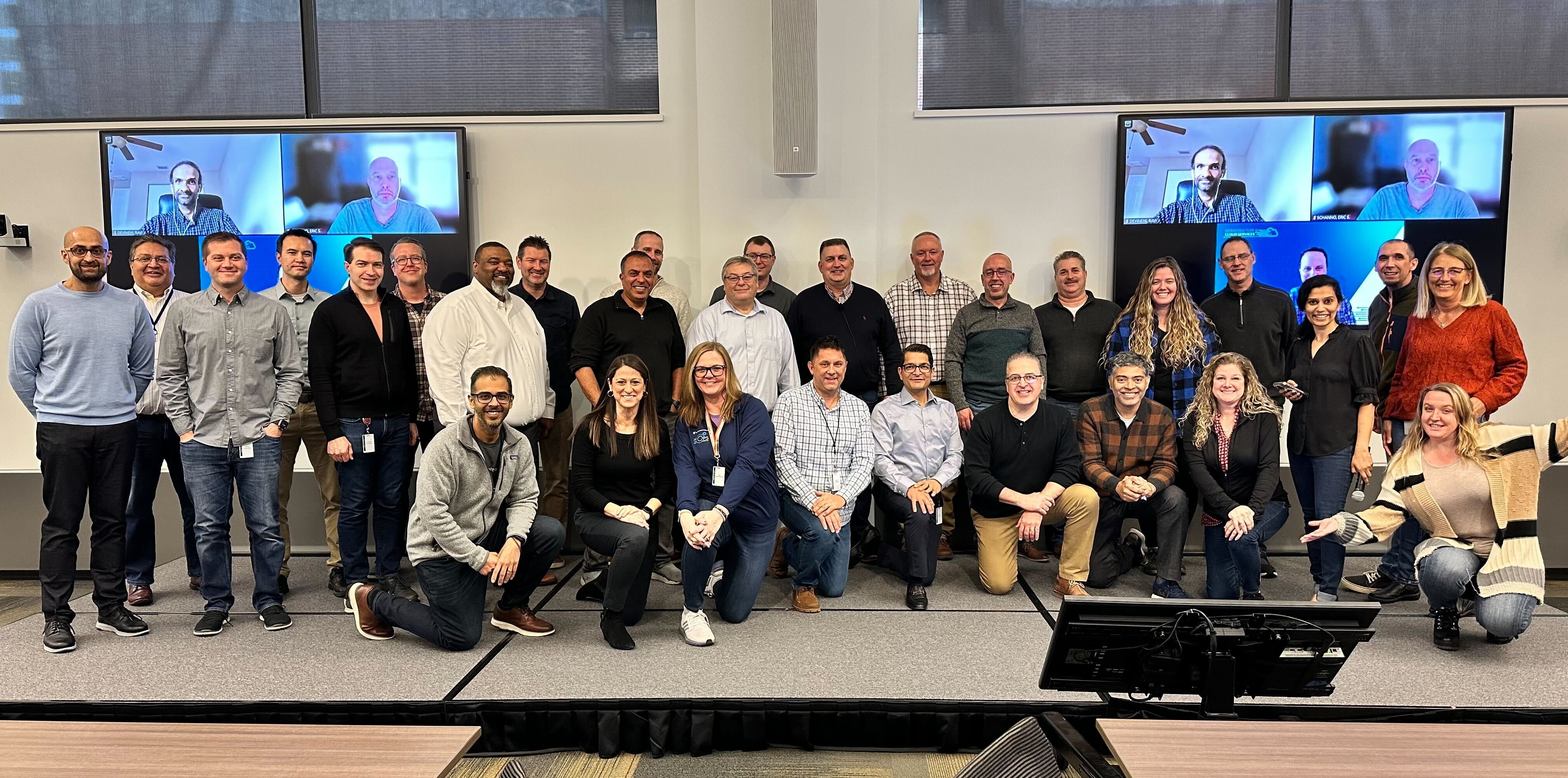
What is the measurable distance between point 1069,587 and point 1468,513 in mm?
1481

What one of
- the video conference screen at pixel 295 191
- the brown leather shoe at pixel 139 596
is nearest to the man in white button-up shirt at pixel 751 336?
the video conference screen at pixel 295 191

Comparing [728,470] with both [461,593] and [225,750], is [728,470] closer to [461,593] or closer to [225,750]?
[461,593]

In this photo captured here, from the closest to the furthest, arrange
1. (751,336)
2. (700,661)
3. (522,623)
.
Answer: (700,661) → (522,623) → (751,336)

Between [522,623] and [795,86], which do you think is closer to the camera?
[522,623]

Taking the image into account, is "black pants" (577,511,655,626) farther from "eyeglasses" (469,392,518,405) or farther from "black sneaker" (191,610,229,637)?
"black sneaker" (191,610,229,637)

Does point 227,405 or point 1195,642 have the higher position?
point 227,405

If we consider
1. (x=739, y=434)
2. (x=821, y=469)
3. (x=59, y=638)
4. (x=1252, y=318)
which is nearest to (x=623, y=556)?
(x=739, y=434)

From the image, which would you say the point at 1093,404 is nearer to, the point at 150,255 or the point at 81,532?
the point at 150,255

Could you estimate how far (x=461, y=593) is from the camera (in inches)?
138

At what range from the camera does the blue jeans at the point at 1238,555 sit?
3.87 m

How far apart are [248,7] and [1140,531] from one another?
5629 mm

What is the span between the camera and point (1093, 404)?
426 centimetres

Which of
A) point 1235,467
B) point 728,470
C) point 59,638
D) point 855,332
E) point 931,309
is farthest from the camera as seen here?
point 931,309

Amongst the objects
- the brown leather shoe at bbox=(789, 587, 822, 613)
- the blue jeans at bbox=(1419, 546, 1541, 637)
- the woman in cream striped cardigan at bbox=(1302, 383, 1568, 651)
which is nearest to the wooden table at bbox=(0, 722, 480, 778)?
the brown leather shoe at bbox=(789, 587, 822, 613)
